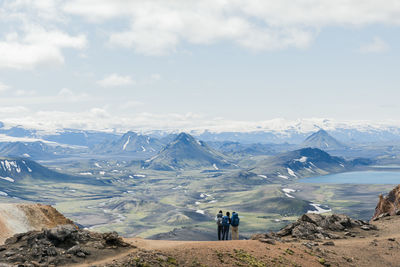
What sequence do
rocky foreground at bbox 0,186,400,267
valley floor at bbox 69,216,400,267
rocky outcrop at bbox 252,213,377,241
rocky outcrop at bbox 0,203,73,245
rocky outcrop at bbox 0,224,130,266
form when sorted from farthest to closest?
rocky outcrop at bbox 0,203,73,245 < rocky outcrop at bbox 252,213,377,241 < valley floor at bbox 69,216,400,267 < rocky foreground at bbox 0,186,400,267 < rocky outcrop at bbox 0,224,130,266

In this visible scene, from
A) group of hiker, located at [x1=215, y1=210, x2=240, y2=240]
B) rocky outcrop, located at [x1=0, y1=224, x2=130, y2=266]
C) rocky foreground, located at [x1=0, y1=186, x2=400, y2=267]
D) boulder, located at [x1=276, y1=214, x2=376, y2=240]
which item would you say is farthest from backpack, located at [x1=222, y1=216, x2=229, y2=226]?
rocky outcrop, located at [x1=0, y1=224, x2=130, y2=266]

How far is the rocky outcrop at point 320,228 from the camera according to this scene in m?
51.8

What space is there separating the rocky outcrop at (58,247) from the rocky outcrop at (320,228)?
19356mm

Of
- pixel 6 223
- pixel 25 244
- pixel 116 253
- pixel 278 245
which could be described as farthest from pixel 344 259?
pixel 6 223

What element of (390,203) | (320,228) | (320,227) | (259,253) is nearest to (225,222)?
(259,253)

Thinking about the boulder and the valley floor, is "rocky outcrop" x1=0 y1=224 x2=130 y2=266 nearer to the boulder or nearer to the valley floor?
the valley floor

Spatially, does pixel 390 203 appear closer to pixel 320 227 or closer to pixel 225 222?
pixel 320 227

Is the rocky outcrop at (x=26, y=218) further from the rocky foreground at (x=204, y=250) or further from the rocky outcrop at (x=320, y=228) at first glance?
the rocky outcrop at (x=320, y=228)

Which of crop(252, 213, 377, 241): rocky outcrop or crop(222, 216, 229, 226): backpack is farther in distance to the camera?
crop(252, 213, 377, 241): rocky outcrop

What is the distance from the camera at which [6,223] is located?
61.3 m

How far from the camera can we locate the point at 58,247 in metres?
35.7

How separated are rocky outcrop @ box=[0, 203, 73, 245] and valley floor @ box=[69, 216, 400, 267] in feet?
93.0

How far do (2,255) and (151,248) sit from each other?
44.6 feet

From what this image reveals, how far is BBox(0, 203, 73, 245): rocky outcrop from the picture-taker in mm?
61469
